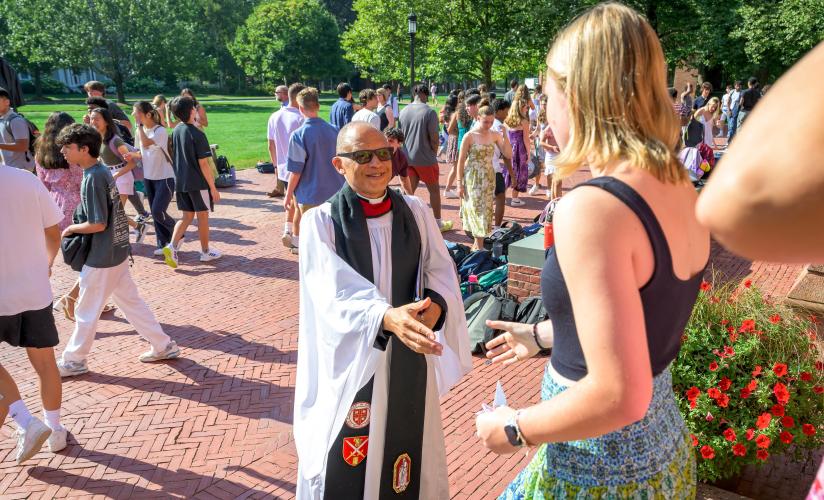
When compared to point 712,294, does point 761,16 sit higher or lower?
higher

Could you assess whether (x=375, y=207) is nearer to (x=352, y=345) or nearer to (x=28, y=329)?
(x=352, y=345)

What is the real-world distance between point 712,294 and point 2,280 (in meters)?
4.50

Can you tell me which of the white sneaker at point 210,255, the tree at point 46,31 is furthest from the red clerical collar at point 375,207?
the tree at point 46,31

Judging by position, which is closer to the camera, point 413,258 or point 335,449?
point 335,449

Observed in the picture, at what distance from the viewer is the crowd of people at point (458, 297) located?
131 centimetres

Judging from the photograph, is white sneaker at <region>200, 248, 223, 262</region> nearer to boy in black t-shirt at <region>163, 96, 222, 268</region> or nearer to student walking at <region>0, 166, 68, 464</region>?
boy in black t-shirt at <region>163, 96, 222, 268</region>

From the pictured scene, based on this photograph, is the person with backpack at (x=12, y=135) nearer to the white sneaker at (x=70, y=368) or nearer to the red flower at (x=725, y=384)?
the white sneaker at (x=70, y=368)

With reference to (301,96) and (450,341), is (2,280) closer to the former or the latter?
(450,341)

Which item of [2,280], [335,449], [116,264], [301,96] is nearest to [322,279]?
[335,449]

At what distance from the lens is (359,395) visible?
115 inches

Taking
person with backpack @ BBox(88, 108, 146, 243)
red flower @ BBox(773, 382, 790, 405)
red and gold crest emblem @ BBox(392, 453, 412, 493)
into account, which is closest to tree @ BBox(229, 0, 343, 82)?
person with backpack @ BBox(88, 108, 146, 243)

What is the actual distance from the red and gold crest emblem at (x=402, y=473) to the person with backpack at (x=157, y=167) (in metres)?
6.96

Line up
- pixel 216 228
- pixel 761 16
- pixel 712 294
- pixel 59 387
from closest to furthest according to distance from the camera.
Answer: pixel 712 294
pixel 59 387
pixel 216 228
pixel 761 16

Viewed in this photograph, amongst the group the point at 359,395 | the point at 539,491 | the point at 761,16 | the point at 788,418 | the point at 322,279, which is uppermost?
the point at 761,16
